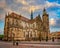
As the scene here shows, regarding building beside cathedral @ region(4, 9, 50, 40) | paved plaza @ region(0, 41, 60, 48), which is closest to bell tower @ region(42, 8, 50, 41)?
building beside cathedral @ region(4, 9, 50, 40)

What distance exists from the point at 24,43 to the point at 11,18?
1.05 meters

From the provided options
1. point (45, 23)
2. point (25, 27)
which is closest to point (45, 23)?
point (45, 23)

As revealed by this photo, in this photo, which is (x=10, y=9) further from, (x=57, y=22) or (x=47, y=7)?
(x=57, y=22)

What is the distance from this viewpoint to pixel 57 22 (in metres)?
5.03

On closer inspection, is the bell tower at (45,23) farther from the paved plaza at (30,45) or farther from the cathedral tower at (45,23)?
the paved plaza at (30,45)

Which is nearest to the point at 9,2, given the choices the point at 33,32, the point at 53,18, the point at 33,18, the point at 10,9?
the point at 10,9

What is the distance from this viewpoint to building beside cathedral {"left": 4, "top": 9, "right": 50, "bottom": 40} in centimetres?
479

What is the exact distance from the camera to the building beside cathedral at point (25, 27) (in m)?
4.79

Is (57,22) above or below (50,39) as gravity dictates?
above

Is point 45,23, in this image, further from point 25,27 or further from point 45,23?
point 25,27

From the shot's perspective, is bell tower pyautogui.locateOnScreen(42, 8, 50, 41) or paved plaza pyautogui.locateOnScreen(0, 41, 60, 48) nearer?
paved plaza pyautogui.locateOnScreen(0, 41, 60, 48)

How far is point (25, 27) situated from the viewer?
16.0 feet

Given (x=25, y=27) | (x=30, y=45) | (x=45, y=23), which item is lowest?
(x=30, y=45)

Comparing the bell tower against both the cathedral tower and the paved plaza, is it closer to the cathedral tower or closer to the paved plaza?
the cathedral tower
